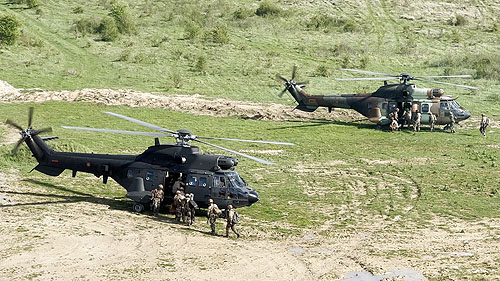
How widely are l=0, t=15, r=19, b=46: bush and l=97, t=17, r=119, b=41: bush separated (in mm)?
8169

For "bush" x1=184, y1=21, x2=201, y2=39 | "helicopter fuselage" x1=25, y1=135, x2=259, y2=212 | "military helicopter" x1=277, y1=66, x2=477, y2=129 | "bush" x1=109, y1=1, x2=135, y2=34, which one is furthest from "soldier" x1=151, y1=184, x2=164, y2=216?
"bush" x1=109, y1=1, x2=135, y2=34

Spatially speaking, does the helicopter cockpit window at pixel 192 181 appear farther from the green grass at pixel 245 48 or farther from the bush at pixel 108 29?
the bush at pixel 108 29

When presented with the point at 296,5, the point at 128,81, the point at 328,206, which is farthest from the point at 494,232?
the point at 296,5

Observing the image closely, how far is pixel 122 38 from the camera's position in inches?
2414

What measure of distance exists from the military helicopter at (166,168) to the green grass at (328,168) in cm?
125

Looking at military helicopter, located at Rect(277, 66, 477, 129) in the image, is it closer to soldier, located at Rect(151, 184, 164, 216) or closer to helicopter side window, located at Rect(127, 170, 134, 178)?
helicopter side window, located at Rect(127, 170, 134, 178)

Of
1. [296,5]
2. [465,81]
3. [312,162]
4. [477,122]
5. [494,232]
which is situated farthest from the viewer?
[296,5]

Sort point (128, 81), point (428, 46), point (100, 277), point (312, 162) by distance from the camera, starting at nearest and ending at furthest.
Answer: point (100, 277), point (312, 162), point (128, 81), point (428, 46)

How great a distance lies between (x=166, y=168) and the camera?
81.9ft

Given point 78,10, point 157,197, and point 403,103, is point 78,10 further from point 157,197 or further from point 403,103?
point 157,197

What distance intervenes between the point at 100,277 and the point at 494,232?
13.3 m

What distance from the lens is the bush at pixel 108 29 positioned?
60.6m

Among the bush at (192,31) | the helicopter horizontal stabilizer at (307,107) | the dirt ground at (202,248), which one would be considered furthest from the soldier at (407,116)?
the bush at (192,31)

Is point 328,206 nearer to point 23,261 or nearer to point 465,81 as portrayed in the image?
point 23,261
